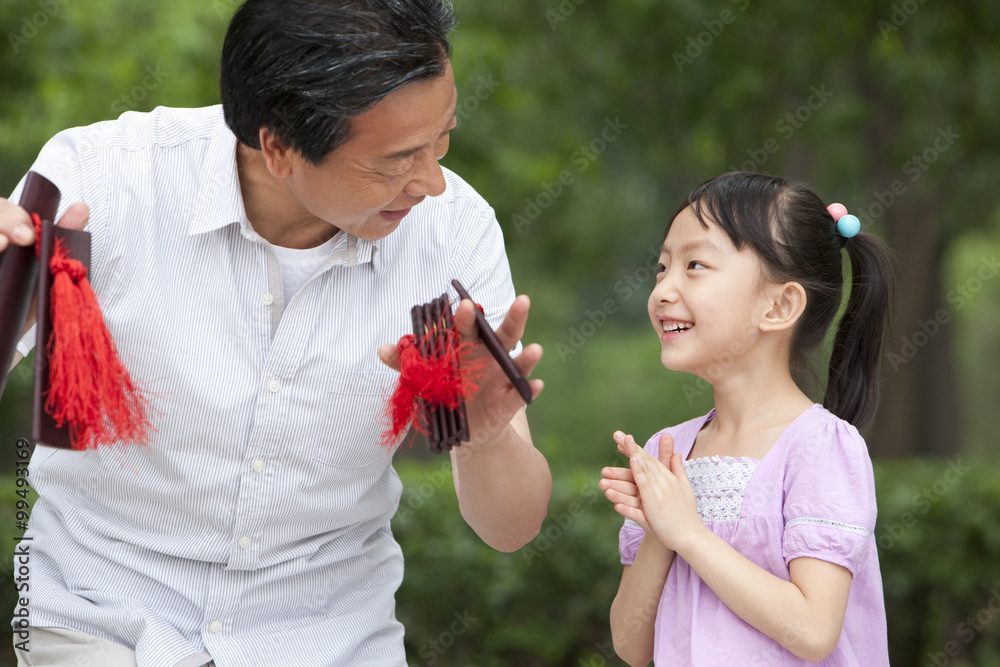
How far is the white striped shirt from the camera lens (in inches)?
86.4

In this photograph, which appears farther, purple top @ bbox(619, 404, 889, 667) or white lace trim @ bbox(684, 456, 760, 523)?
white lace trim @ bbox(684, 456, 760, 523)

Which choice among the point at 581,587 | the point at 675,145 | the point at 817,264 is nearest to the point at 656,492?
the point at 817,264

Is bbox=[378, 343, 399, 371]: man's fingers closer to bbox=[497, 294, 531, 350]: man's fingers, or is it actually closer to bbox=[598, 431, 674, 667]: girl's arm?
bbox=[497, 294, 531, 350]: man's fingers

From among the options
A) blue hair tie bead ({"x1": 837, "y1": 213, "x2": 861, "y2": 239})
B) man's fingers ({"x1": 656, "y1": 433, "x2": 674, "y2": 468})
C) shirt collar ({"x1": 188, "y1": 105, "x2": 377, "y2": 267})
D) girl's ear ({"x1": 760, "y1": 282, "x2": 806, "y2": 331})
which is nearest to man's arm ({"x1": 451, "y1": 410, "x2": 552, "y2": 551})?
man's fingers ({"x1": 656, "y1": 433, "x2": 674, "y2": 468})

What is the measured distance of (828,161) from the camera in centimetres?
847

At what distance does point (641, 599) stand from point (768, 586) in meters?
0.34

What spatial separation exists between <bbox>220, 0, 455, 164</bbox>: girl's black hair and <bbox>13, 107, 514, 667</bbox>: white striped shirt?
28 centimetres

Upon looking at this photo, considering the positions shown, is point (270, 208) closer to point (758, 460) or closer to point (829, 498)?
point (758, 460)

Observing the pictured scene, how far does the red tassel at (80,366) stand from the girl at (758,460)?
1.02m

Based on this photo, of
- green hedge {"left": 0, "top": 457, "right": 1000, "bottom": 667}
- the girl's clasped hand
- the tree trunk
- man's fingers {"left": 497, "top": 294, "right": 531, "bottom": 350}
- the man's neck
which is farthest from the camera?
the tree trunk

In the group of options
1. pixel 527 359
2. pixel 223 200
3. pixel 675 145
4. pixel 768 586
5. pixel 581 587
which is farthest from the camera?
pixel 675 145

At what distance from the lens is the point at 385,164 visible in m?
2.08

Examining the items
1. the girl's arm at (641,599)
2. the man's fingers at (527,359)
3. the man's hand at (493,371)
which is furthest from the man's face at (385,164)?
the girl's arm at (641,599)

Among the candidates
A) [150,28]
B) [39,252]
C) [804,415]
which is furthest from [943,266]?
[39,252]
